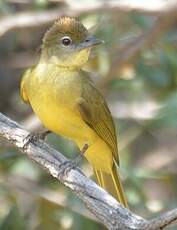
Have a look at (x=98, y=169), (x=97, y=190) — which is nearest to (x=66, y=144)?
(x=98, y=169)

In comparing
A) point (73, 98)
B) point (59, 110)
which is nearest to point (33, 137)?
point (59, 110)

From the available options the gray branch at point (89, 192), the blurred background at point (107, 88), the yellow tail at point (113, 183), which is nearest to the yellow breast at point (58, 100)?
the gray branch at point (89, 192)

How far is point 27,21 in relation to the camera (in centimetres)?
680

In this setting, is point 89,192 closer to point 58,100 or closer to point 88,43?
point 58,100

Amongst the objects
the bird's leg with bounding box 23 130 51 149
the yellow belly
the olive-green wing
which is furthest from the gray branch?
the olive-green wing

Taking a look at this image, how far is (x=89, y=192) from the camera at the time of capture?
4953mm

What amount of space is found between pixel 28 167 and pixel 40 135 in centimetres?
197

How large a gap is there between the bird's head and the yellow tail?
696 mm

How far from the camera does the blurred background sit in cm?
679

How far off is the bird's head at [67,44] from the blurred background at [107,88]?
0.37 meters

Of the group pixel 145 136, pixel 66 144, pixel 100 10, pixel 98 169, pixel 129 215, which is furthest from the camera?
pixel 145 136

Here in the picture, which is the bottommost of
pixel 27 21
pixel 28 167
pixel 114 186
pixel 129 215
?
pixel 129 215

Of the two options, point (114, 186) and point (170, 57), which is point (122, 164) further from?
point (114, 186)

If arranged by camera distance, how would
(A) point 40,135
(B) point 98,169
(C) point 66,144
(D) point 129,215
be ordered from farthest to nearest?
1. (C) point 66,144
2. (B) point 98,169
3. (A) point 40,135
4. (D) point 129,215
